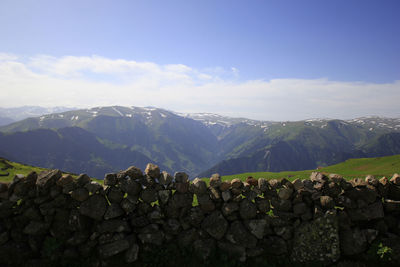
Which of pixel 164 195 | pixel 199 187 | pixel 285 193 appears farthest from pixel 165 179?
pixel 285 193

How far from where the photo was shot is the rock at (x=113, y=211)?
9.29 meters

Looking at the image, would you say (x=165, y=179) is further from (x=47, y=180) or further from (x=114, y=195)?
(x=47, y=180)

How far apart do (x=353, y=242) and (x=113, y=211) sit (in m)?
10.6

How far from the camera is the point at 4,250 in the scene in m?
8.99

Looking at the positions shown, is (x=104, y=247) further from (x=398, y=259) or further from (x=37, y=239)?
(x=398, y=259)

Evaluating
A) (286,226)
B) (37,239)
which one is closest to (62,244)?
(37,239)

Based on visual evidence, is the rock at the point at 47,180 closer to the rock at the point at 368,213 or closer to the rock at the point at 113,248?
the rock at the point at 113,248

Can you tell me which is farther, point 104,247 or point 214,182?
point 214,182

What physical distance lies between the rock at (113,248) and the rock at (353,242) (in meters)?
9.54

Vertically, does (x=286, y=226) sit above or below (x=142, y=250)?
above

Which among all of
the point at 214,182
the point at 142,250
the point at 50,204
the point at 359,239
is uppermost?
the point at 214,182

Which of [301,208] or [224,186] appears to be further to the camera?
[224,186]

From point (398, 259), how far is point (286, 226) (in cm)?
454

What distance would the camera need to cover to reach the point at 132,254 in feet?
30.0
